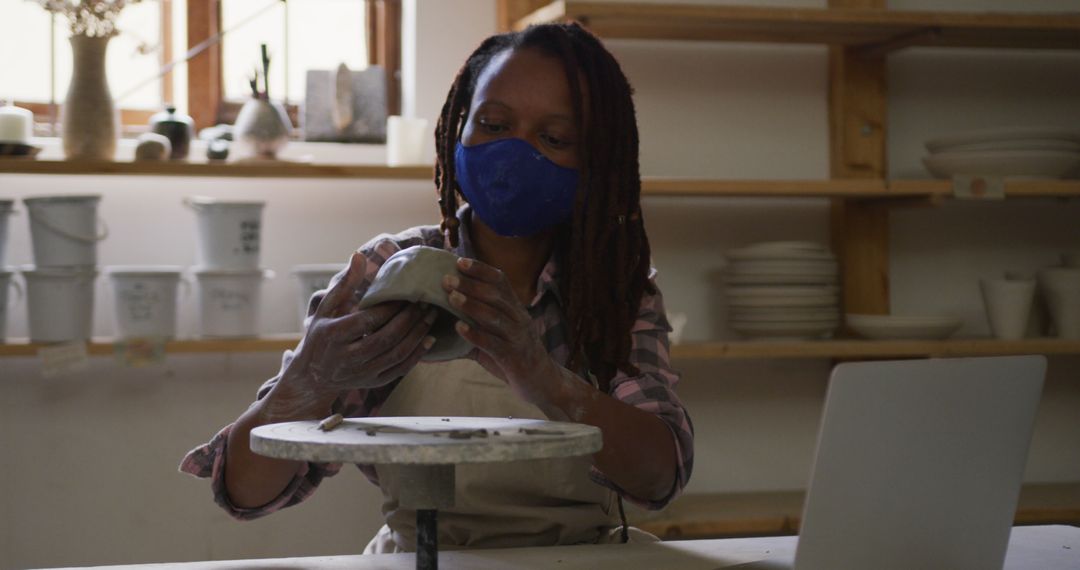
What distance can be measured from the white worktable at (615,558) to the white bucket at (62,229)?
1285mm

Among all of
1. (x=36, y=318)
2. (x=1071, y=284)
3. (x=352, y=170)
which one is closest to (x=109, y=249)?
(x=36, y=318)

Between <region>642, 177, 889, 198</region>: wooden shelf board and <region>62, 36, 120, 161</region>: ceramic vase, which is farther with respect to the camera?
<region>642, 177, 889, 198</region>: wooden shelf board

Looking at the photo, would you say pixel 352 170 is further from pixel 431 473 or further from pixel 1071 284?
pixel 1071 284

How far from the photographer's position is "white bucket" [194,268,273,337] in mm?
2594

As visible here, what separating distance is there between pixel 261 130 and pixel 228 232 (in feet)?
0.76

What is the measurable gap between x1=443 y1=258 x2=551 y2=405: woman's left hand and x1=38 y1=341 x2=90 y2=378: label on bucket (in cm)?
151

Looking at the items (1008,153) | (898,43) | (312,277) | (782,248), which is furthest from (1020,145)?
(312,277)

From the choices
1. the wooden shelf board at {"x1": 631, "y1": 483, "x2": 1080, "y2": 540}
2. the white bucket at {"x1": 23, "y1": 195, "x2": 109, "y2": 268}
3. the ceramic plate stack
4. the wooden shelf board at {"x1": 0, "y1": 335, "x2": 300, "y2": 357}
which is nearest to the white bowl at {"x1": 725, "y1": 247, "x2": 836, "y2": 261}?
the ceramic plate stack

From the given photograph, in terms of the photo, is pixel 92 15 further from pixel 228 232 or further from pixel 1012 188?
pixel 1012 188

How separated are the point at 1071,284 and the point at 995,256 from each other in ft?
0.86

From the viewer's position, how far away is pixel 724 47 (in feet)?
9.94

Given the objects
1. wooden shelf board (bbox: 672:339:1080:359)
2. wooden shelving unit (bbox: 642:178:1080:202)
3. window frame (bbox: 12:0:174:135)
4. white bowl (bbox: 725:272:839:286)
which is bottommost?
wooden shelf board (bbox: 672:339:1080:359)

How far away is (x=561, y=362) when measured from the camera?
1.73 meters

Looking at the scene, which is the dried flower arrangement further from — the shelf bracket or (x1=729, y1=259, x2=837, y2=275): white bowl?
the shelf bracket
